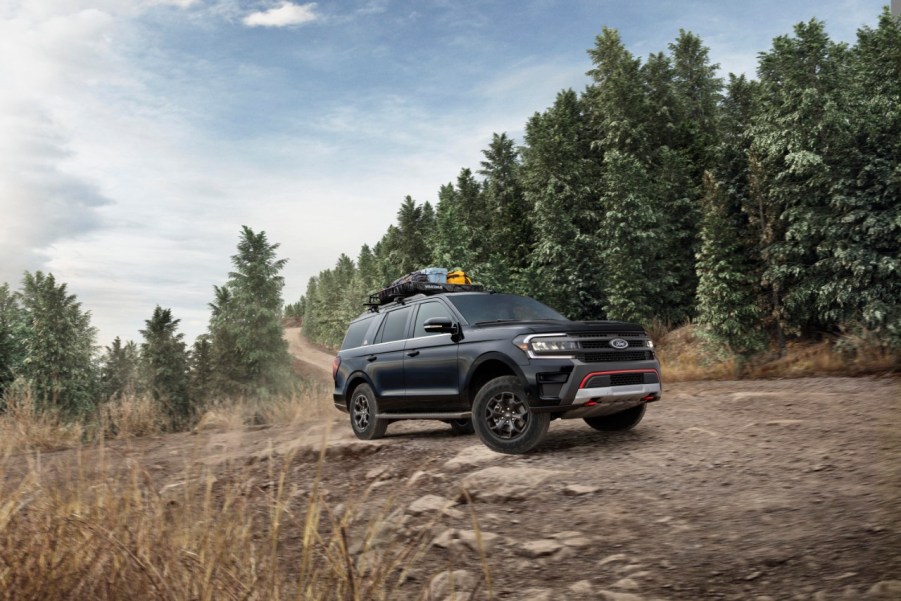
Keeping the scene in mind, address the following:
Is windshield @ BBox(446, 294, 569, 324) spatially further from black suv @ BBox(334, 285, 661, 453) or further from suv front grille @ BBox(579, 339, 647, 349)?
suv front grille @ BBox(579, 339, 647, 349)

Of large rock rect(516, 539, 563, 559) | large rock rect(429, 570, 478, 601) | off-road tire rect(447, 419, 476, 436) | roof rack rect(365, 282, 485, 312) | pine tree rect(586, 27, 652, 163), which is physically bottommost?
large rock rect(429, 570, 478, 601)

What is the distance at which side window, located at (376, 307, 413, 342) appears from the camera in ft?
31.5

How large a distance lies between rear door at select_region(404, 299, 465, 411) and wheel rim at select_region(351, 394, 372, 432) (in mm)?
1189

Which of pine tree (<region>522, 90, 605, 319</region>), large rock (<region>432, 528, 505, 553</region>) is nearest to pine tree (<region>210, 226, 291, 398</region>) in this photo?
pine tree (<region>522, 90, 605, 319</region>)

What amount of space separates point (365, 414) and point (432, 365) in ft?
6.13

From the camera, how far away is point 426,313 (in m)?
9.23

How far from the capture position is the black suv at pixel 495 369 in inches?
283

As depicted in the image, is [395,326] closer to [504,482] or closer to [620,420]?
[620,420]

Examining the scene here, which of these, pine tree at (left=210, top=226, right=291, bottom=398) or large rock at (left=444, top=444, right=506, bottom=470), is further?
pine tree at (left=210, top=226, right=291, bottom=398)

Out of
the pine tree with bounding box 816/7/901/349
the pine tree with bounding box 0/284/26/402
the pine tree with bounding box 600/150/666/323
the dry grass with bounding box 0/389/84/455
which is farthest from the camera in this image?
the pine tree with bounding box 0/284/26/402

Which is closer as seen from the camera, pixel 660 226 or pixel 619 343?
pixel 619 343

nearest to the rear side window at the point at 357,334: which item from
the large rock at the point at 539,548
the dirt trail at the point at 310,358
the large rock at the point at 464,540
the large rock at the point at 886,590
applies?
the large rock at the point at 464,540

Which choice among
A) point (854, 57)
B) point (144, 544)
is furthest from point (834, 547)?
point (854, 57)

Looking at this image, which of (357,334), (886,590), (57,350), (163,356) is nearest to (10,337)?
(57,350)
